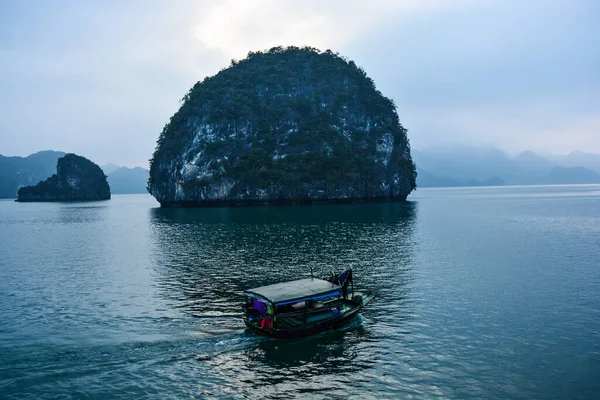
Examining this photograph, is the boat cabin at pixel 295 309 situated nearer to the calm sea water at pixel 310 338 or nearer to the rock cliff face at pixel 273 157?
the calm sea water at pixel 310 338

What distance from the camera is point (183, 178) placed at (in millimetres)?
176875

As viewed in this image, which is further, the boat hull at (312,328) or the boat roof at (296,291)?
the boat roof at (296,291)

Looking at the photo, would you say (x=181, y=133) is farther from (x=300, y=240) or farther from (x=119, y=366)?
(x=119, y=366)

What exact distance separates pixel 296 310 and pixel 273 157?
15450 cm

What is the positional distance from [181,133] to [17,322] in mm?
176837

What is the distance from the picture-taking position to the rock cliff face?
169500 mm

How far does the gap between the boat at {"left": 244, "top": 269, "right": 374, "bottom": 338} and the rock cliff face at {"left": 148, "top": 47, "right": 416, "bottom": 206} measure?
14040 cm

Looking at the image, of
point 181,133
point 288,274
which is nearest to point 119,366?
point 288,274

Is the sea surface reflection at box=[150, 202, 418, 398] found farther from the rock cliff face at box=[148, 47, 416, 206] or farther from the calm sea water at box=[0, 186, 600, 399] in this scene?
the rock cliff face at box=[148, 47, 416, 206]

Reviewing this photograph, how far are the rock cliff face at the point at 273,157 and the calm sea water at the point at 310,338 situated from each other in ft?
371

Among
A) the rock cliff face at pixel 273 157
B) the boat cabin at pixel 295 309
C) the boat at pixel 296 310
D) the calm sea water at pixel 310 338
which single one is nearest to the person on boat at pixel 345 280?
the boat at pixel 296 310

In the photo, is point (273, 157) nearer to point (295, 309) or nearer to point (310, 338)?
point (295, 309)

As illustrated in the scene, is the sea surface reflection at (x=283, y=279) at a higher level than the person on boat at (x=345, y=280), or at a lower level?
lower

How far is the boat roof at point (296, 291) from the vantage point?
24753 millimetres
